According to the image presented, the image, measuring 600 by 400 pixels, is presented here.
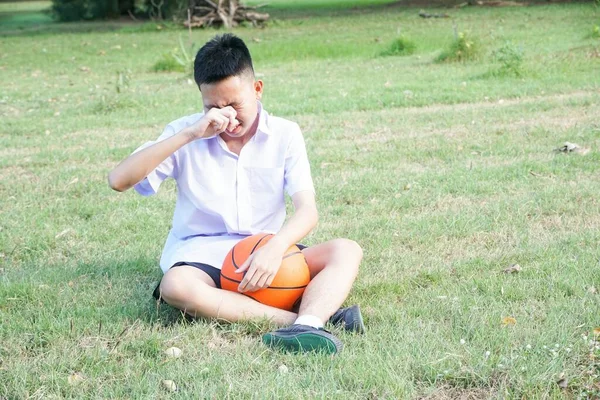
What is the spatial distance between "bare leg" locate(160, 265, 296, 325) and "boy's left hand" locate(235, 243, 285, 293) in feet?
0.33

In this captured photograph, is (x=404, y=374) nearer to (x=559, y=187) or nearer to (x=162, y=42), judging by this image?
(x=559, y=187)

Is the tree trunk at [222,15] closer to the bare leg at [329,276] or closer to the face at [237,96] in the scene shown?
the face at [237,96]

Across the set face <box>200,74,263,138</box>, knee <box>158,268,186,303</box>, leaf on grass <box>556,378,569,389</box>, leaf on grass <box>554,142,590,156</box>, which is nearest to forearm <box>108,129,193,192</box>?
face <box>200,74,263,138</box>

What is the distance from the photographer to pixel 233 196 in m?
4.32

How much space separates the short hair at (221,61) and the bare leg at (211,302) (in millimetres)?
976

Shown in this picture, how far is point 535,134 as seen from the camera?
792 cm

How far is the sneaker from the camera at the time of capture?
351 centimetres

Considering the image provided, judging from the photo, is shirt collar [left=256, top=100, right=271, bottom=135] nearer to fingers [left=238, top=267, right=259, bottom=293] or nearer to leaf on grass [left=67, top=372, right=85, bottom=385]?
fingers [left=238, top=267, right=259, bottom=293]

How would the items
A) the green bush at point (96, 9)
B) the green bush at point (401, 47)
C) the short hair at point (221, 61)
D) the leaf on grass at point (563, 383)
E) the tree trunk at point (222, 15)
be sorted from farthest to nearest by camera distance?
the green bush at point (96, 9) < the tree trunk at point (222, 15) < the green bush at point (401, 47) < the short hair at point (221, 61) < the leaf on grass at point (563, 383)

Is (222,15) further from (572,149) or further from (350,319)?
(350,319)

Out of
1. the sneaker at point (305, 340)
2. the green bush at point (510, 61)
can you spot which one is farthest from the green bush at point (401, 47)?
the sneaker at point (305, 340)

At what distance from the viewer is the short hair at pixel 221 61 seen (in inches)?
159

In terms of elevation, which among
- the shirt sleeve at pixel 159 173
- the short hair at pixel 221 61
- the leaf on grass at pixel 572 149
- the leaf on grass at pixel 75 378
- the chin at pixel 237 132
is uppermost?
the short hair at pixel 221 61

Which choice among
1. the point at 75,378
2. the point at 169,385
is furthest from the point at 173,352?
the point at 75,378
